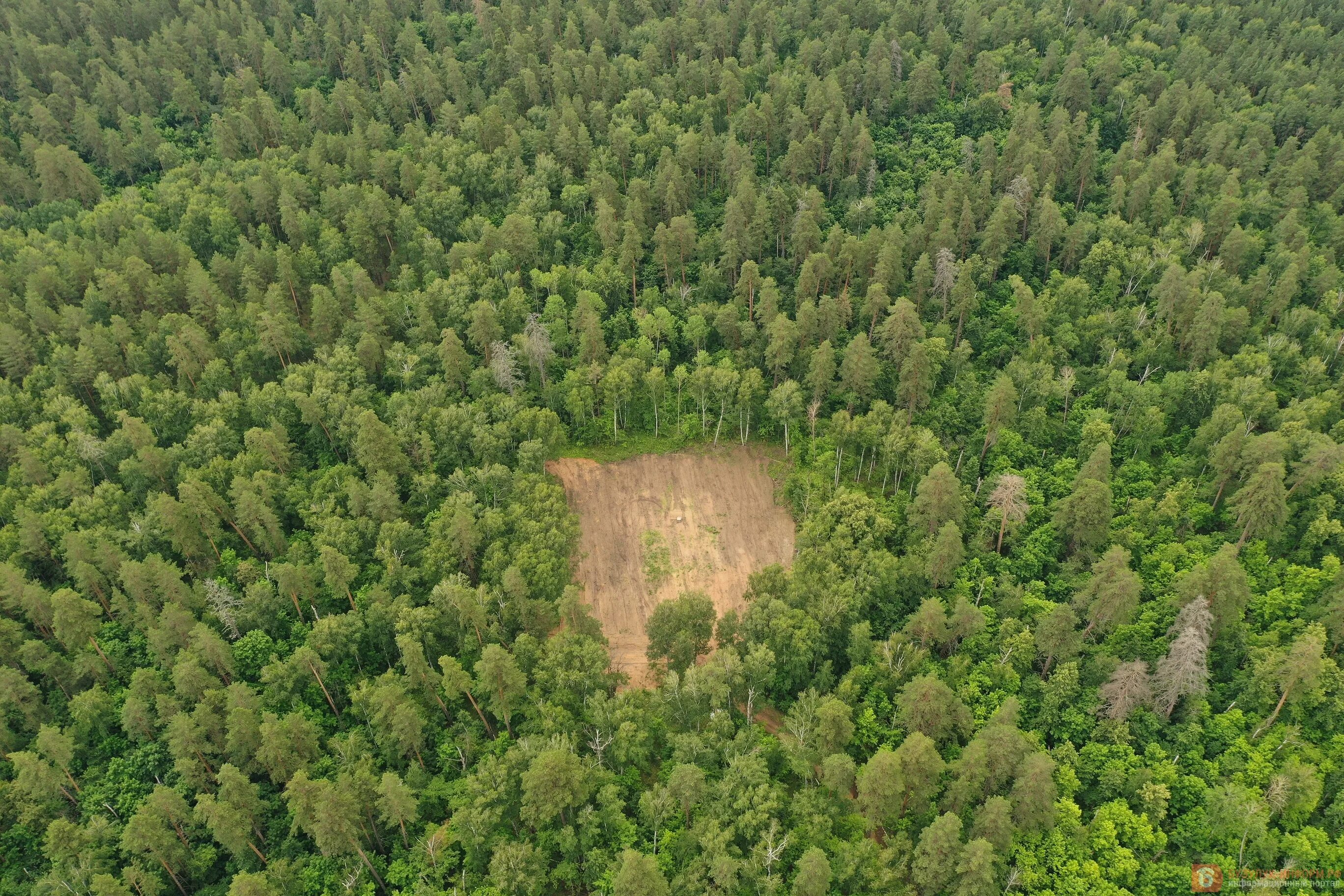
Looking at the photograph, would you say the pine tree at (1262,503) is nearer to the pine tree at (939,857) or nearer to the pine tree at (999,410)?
the pine tree at (999,410)

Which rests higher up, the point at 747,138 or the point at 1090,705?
the point at 747,138

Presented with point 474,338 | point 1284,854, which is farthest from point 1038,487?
point 474,338

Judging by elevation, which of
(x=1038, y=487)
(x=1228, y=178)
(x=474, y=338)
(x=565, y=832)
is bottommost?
(x=565, y=832)

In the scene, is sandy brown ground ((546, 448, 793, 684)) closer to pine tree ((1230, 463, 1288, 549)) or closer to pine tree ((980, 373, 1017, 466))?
pine tree ((980, 373, 1017, 466))

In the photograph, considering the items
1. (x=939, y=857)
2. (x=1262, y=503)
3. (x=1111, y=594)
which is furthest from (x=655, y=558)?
(x=1262, y=503)

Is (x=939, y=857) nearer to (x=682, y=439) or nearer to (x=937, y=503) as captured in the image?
(x=937, y=503)

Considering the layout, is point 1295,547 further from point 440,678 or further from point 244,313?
point 244,313

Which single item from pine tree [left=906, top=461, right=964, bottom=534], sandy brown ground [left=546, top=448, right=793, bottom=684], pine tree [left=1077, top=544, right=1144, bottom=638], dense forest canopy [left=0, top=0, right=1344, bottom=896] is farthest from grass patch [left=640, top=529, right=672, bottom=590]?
pine tree [left=1077, top=544, right=1144, bottom=638]
